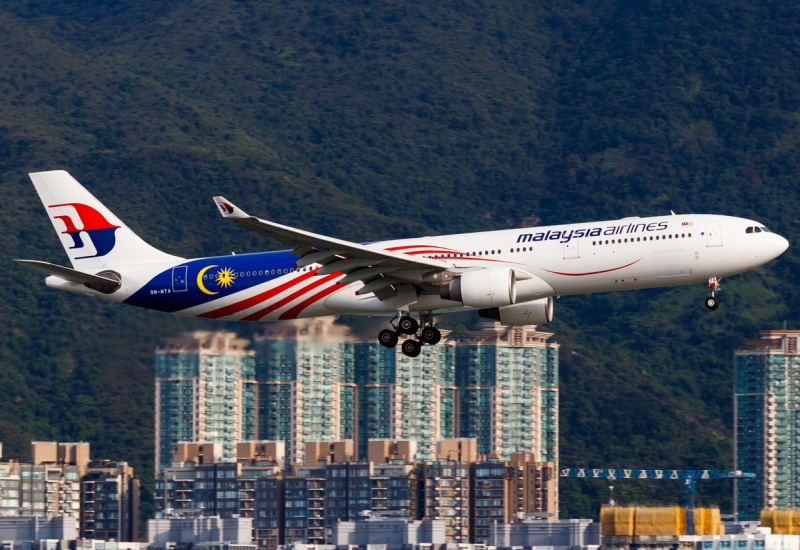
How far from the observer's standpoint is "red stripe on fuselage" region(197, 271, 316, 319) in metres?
50.9

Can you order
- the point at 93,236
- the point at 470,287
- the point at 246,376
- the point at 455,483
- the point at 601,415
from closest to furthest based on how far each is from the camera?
the point at 470,287 < the point at 93,236 < the point at 246,376 < the point at 455,483 < the point at 601,415

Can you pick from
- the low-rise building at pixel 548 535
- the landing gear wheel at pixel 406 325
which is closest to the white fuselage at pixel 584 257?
the landing gear wheel at pixel 406 325

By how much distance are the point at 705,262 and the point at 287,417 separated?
101 m

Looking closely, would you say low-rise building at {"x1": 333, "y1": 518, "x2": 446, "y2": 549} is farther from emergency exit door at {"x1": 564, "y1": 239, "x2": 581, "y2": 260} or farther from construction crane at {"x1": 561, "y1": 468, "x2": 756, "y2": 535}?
emergency exit door at {"x1": 564, "y1": 239, "x2": 581, "y2": 260}

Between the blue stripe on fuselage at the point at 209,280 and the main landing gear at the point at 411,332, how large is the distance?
4483 millimetres

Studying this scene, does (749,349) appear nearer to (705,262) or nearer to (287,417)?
(287,417)

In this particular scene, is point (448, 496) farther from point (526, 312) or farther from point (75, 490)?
point (526, 312)

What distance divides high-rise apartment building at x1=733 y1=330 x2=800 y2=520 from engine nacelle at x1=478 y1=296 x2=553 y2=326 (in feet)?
383

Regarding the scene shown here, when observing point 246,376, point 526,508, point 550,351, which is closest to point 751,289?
point 550,351

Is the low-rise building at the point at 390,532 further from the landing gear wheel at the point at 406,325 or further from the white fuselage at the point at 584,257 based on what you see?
the landing gear wheel at the point at 406,325

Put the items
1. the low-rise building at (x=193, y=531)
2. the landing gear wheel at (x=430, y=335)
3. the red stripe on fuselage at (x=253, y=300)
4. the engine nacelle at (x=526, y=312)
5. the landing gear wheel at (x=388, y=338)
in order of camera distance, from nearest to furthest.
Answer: the engine nacelle at (x=526, y=312)
the landing gear wheel at (x=430, y=335)
the landing gear wheel at (x=388, y=338)
the red stripe on fuselage at (x=253, y=300)
the low-rise building at (x=193, y=531)

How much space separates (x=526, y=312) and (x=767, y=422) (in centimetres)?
12082

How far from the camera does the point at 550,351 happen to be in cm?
16762

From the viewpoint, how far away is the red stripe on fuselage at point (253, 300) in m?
50.9
